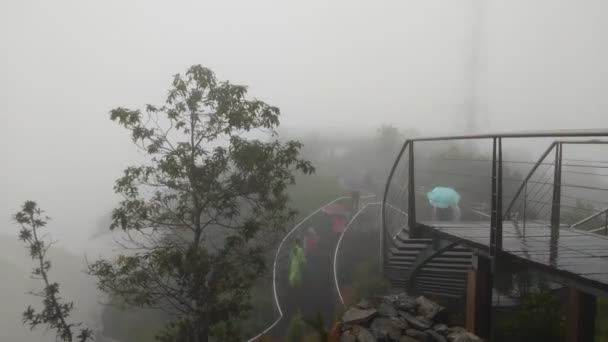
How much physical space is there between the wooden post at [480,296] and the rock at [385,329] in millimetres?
600

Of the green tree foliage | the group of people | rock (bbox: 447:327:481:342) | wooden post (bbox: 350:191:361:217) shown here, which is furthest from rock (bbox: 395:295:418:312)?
wooden post (bbox: 350:191:361:217)

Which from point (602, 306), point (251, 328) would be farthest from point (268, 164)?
point (251, 328)

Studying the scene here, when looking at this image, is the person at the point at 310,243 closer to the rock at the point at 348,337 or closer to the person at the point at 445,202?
the person at the point at 445,202

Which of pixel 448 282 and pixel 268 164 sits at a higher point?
pixel 268 164

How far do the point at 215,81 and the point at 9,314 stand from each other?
14285 millimetres

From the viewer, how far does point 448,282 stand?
17.8ft

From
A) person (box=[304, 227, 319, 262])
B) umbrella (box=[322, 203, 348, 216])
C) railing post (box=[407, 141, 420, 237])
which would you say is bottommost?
person (box=[304, 227, 319, 262])

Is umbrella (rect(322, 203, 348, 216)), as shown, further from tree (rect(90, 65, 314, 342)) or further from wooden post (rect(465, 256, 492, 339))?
wooden post (rect(465, 256, 492, 339))

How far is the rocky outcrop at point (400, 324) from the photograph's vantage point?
2.96 metres

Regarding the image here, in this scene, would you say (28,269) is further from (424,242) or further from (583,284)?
(583,284)

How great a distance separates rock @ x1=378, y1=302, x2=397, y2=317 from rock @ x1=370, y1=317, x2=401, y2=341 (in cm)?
10

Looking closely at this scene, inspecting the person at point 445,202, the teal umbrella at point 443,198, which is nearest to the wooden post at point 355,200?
the person at point 445,202

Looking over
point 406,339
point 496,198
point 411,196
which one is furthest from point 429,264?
point 496,198

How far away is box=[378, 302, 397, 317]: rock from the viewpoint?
A: 3316 mm
